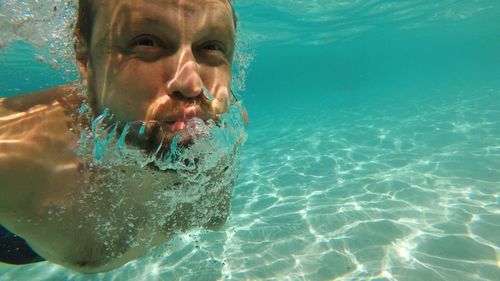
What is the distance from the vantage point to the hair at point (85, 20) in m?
1.84

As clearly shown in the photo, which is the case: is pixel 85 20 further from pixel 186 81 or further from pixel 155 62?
pixel 186 81

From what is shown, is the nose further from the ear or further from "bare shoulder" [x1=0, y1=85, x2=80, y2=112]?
"bare shoulder" [x1=0, y1=85, x2=80, y2=112]

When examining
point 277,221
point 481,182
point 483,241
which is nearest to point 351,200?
point 277,221

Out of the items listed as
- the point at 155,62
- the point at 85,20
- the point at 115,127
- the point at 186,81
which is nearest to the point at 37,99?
the point at 85,20

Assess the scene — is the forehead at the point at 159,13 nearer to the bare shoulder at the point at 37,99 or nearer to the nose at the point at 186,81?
the nose at the point at 186,81

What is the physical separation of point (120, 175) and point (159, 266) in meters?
4.71

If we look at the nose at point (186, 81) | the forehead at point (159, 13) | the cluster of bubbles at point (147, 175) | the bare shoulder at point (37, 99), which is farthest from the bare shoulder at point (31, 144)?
the nose at point (186, 81)

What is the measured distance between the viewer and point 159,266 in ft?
20.1

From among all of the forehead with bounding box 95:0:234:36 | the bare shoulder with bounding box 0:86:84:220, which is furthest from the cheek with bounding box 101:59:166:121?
the bare shoulder with bounding box 0:86:84:220

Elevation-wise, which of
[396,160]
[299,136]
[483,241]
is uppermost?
[483,241]

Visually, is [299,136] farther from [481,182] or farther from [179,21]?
[179,21]

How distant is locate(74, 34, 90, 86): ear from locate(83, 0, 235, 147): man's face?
0.09 metres

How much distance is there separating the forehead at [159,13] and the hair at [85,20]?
0.06 m

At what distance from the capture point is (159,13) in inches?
66.3
